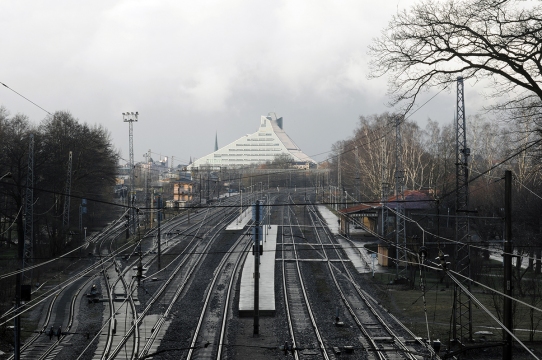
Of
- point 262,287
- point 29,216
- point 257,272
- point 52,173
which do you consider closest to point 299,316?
point 257,272

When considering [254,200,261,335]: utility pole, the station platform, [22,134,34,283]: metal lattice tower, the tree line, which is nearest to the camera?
[254,200,261,335]: utility pole

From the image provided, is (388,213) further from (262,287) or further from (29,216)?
(29,216)

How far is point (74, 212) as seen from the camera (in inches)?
1435

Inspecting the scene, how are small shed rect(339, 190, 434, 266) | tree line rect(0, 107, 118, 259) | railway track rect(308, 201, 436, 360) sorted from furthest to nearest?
tree line rect(0, 107, 118, 259), small shed rect(339, 190, 434, 266), railway track rect(308, 201, 436, 360)

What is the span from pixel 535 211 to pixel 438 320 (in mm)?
9294

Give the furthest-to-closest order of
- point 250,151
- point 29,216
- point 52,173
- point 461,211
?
1. point 250,151
2. point 52,173
3. point 29,216
4. point 461,211

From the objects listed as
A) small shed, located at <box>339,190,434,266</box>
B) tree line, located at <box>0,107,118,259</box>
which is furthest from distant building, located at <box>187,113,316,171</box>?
small shed, located at <box>339,190,434,266</box>

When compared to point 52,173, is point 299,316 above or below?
below

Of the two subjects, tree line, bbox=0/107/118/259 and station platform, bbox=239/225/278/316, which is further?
tree line, bbox=0/107/118/259

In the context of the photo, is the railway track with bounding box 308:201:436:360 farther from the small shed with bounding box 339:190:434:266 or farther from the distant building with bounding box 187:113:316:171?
the distant building with bounding box 187:113:316:171

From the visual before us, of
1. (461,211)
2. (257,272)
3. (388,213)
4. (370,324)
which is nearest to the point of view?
(461,211)

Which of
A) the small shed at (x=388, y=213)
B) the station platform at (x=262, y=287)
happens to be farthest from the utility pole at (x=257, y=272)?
the small shed at (x=388, y=213)

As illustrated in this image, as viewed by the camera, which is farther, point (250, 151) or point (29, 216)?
point (250, 151)

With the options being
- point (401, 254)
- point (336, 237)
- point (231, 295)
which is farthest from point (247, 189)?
point (231, 295)
